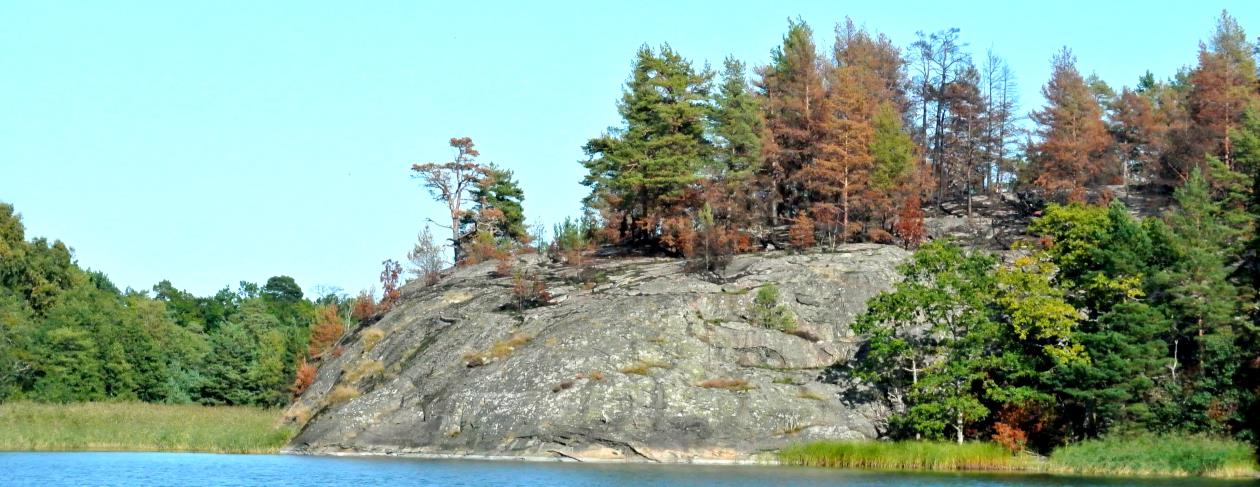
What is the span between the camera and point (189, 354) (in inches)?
4673

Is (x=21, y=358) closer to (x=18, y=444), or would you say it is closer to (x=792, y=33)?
(x=18, y=444)

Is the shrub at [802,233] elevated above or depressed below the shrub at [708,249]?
above

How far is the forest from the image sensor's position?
64.5 m

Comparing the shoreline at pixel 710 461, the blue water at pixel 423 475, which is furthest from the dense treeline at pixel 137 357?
the blue water at pixel 423 475

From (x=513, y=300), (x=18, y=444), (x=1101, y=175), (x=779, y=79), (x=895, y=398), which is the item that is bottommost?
(x=18, y=444)

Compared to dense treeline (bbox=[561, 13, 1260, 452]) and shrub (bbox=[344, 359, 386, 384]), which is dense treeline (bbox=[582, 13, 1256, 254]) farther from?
shrub (bbox=[344, 359, 386, 384])

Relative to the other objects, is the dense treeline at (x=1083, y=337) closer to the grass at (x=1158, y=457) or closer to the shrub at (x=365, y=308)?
the grass at (x=1158, y=457)

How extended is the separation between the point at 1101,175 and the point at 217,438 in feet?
226

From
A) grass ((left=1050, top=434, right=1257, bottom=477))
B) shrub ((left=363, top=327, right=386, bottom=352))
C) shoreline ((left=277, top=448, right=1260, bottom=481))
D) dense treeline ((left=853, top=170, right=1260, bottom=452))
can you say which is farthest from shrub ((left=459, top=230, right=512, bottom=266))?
grass ((left=1050, top=434, right=1257, bottom=477))

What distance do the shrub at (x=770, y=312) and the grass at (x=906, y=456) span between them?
1142cm

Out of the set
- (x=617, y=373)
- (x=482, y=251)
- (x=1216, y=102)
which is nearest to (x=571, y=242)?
(x=482, y=251)

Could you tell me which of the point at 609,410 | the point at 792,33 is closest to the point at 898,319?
the point at 609,410

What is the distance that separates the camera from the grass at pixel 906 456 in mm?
62531

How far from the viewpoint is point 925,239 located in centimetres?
9306
